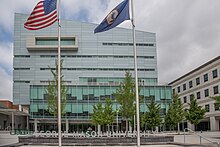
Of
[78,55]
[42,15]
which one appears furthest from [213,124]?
[42,15]

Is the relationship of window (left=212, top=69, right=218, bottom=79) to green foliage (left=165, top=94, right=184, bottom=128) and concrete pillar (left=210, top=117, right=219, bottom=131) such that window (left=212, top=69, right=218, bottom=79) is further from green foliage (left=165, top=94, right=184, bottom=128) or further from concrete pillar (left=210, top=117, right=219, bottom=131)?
green foliage (left=165, top=94, right=184, bottom=128)

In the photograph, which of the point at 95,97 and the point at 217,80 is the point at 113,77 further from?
the point at 217,80

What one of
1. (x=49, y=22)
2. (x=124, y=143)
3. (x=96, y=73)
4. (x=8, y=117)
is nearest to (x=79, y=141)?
(x=124, y=143)

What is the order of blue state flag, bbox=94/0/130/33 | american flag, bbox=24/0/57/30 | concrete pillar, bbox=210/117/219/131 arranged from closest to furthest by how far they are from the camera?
1. blue state flag, bbox=94/0/130/33
2. american flag, bbox=24/0/57/30
3. concrete pillar, bbox=210/117/219/131

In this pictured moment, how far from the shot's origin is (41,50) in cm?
9038

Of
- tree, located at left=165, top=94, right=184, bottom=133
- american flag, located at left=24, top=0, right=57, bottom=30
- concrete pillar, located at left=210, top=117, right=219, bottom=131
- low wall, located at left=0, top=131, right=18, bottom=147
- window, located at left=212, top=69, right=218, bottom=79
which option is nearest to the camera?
american flag, located at left=24, top=0, right=57, bottom=30

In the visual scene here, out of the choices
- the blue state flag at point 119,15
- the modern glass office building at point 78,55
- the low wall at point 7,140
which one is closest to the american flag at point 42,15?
the blue state flag at point 119,15

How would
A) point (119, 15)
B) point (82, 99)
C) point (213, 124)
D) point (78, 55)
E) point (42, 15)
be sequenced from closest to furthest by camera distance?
point (119, 15)
point (42, 15)
point (213, 124)
point (82, 99)
point (78, 55)

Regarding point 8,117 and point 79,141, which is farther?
point 8,117

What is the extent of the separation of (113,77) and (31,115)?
31645mm

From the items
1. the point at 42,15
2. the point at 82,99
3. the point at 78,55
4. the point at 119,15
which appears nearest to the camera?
the point at 119,15

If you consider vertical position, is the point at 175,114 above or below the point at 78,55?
below

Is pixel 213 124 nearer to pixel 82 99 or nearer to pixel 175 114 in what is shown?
pixel 175 114

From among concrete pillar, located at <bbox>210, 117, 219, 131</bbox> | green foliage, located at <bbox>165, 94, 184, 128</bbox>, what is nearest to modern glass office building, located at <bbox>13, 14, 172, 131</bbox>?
concrete pillar, located at <bbox>210, 117, 219, 131</bbox>
